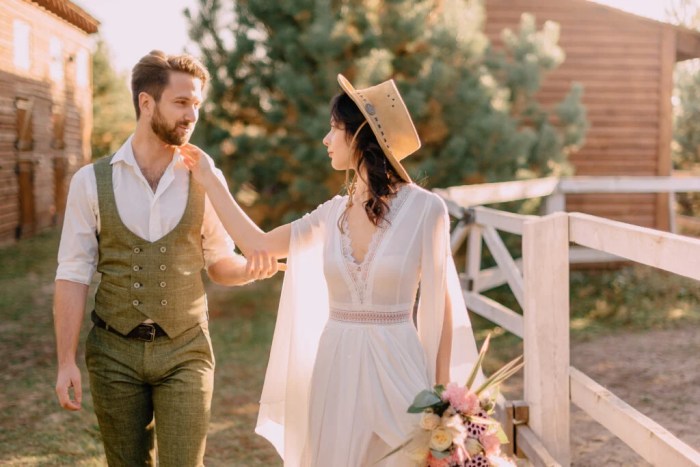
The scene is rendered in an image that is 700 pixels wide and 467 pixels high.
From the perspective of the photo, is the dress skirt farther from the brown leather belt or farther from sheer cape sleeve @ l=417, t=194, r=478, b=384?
the brown leather belt

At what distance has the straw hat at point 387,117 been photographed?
8.48 feet

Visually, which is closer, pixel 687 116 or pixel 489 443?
pixel 489 443

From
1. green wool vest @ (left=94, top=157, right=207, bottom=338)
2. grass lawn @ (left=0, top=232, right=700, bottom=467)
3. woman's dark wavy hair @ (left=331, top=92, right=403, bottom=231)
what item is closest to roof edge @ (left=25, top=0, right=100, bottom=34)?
grass lawn @ (left=0, top=232, right=700, bottom=467)

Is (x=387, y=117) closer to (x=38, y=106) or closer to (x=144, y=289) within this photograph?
(x=144, y=289)

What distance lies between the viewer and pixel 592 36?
44.3 ft

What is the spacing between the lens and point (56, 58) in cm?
1738

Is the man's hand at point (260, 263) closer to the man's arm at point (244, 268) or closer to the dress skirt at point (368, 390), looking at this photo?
the man's arm at point (244, 268)

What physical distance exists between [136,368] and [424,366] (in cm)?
104

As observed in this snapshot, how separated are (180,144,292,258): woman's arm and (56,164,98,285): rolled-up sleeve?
393 millimetres

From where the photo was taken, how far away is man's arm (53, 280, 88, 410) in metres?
2.78

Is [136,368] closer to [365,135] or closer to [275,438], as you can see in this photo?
[275,438]

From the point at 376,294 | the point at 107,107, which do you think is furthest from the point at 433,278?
the point at 107,107

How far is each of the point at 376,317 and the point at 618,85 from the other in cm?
1218

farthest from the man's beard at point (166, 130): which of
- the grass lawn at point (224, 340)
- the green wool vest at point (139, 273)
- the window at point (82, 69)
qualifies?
the window at point (82, 69)
